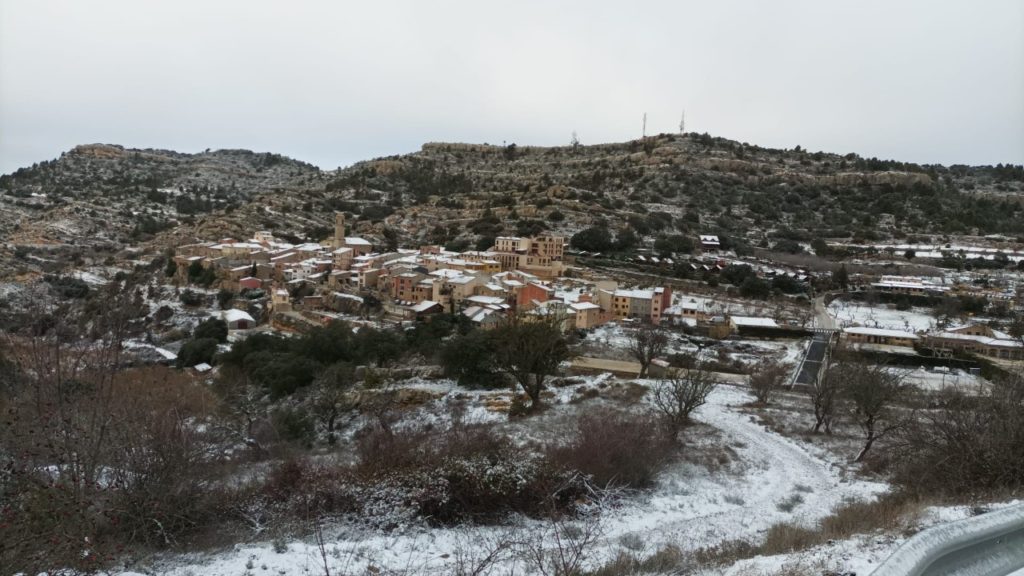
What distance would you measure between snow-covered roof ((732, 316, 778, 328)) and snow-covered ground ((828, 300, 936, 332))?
11.3 ft

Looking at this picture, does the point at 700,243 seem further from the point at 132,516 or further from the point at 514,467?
the point at 132,516

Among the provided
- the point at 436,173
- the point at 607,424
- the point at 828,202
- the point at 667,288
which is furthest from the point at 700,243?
the point at 436,173

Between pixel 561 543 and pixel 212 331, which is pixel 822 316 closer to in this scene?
pixel 561 543

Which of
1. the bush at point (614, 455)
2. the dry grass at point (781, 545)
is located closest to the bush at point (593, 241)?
the bush at point (614, 455)

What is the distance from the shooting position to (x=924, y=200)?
6278 centimetres

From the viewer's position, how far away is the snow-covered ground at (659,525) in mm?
6746

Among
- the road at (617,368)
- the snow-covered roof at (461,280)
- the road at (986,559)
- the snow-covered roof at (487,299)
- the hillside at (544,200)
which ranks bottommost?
the road at (617,368)

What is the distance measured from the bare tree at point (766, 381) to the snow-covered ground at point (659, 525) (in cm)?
385

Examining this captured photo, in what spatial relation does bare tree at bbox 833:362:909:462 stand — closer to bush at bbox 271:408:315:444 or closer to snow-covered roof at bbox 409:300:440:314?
bush at bbox 271:408:315:444

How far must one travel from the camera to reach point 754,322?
28.9 m

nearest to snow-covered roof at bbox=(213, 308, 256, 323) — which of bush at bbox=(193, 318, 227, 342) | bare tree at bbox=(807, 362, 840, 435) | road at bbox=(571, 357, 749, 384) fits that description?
bush at bbox=(193, 318, 227, 342)

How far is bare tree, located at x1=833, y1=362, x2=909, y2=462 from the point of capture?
42.2 feet

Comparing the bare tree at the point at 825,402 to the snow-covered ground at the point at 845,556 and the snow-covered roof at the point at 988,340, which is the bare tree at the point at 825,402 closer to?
the snow-covered ground at the point at 845,556

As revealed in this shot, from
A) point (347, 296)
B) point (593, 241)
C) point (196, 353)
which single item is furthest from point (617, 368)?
point (593, 241)
